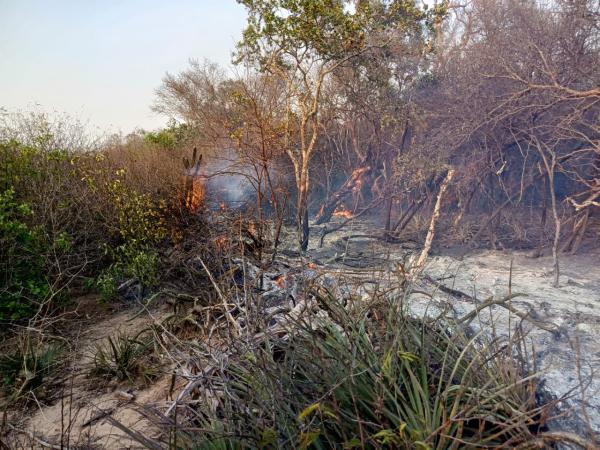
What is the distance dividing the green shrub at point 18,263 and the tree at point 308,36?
4.38m

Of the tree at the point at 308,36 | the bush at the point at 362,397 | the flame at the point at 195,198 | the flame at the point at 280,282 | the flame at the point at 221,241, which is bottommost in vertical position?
the flame at the point at 280,282

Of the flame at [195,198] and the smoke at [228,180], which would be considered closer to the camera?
the flame at [195,198]

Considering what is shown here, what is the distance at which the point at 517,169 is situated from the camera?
10.7 metres

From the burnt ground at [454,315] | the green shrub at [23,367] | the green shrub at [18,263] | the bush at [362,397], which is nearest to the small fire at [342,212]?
the burnt ground at [454,315]

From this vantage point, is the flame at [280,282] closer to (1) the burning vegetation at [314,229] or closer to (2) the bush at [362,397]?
(1) the burning vegetation at [314,229]

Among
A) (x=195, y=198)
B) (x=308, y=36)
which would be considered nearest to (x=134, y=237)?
(x=195, y=198)

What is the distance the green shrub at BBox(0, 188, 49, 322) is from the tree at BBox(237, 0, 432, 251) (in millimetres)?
4375

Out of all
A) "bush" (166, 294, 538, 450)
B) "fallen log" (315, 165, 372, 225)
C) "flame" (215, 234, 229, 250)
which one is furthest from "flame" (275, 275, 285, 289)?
"fallen log" (315, 165, 372, 225)

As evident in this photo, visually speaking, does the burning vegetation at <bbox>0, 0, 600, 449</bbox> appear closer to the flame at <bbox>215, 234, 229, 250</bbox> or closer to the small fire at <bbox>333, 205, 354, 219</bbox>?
the flame at <bbox>215, 234, 229, 250</bbox>

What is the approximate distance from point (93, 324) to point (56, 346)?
121cm

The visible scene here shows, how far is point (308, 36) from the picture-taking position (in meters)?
8.46

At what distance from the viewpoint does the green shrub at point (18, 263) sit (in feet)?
16.0

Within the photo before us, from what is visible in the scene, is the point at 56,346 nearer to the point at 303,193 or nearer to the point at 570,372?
the point at 570,372

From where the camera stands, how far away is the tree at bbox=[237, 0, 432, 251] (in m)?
8.33
